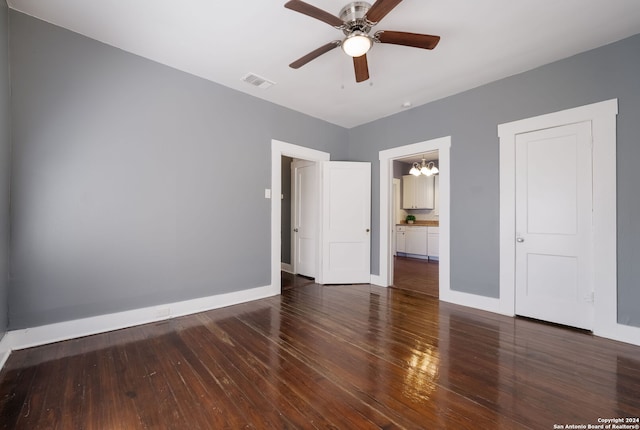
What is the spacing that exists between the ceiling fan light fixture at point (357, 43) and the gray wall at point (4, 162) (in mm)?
2749

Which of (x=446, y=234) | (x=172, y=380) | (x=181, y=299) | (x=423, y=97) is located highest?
(x=423, y=97)

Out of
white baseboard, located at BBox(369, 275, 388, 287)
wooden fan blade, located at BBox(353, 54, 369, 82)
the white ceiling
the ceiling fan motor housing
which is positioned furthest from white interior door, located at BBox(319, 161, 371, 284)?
the ceiling fan motor housing

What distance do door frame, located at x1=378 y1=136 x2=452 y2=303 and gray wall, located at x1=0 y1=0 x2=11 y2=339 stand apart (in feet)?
14.3

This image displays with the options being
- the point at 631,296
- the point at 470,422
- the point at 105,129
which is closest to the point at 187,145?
the point at 105,129

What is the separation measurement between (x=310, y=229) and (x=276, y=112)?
211cm

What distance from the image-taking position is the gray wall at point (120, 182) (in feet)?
7.91

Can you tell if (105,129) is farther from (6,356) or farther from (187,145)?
(6,356)

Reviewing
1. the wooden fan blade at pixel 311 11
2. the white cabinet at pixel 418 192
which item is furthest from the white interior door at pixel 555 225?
the white cabinet at pixel 418 192

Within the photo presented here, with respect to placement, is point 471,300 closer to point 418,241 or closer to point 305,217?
point 305,217

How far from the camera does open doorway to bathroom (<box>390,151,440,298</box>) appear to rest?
7.17 m

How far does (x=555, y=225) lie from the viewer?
304 centimetres

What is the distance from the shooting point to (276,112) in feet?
13.6

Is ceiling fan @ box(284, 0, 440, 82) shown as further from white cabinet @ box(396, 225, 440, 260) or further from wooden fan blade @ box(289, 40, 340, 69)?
white cabinet @ box(396, 225, 440, 260)

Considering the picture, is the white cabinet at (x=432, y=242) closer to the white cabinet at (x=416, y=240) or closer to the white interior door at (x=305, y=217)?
the white cabinet at (x=416, y=240)
